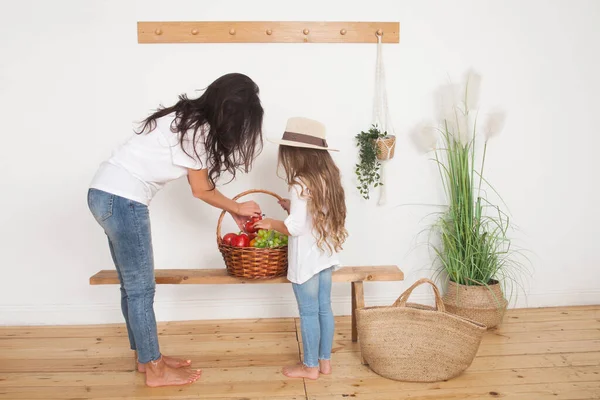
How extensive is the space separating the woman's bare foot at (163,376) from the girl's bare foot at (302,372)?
412 millimetres

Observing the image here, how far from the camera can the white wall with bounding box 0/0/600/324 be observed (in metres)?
3.17

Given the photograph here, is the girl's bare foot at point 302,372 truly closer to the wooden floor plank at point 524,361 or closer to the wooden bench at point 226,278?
the wooden floor plank at point 524,361

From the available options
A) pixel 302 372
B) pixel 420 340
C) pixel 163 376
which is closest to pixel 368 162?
pixel 420 340

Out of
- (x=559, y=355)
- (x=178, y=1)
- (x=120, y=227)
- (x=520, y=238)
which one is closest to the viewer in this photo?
(x=120, y=227)

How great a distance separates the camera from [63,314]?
10.8ft

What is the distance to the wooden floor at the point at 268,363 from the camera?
2350 mm

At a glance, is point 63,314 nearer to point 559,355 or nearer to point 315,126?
point 315,126

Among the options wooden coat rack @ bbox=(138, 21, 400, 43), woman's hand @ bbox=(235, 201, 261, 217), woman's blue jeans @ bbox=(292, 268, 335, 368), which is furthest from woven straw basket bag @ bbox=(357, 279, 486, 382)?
wooden coat rack @ bbox=(138, 21, 400, 43)

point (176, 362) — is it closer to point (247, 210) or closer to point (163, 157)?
point (247, 210)

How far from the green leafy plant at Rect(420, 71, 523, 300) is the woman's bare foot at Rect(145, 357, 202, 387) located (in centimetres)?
156

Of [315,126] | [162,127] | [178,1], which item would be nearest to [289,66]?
[178,1]

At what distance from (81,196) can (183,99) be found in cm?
126

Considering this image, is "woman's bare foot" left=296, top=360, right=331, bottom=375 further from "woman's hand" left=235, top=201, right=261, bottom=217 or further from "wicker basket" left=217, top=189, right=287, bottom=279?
"woman's hand" left=235, top=201, right=261, bottom=217

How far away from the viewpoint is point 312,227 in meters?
2.43
